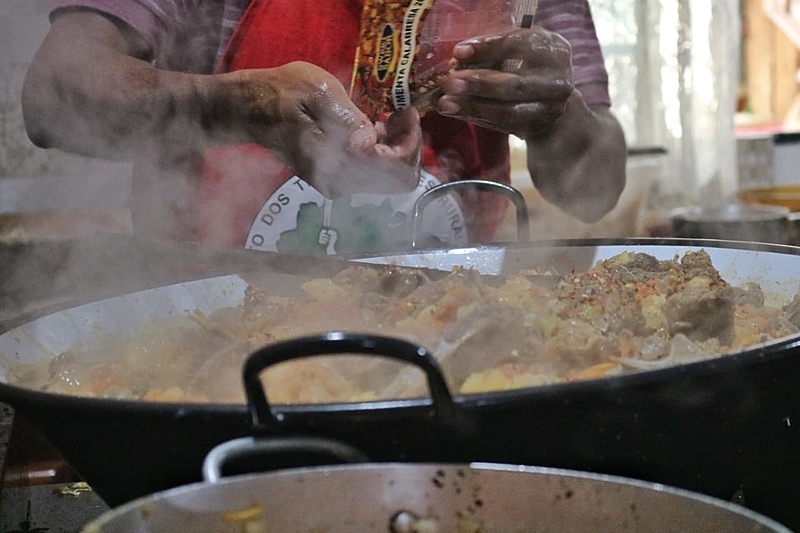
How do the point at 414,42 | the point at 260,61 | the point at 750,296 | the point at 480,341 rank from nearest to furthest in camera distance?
1. the point at 480,341
2. the point at 750,296
3. the point at 414,42
4. the point at 260,61

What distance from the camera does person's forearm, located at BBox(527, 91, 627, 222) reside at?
5.35 feet

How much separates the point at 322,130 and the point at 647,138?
275cm

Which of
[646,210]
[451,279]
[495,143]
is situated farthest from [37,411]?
[646,210]

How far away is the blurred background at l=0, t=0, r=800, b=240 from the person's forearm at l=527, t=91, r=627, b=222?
29.5 inches

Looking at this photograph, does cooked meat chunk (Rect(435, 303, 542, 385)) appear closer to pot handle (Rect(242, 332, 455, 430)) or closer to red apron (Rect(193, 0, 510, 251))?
pot handle (Rect(242, 332, 455, 430))

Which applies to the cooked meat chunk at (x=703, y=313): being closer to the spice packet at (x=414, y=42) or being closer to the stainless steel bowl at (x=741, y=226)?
the spice packet at (x=414, y=42)

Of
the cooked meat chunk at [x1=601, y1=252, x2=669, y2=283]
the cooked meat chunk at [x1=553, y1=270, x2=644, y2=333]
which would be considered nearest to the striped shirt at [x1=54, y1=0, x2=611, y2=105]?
the cooked meat chunk at [x1=601, y1=252, x2=669, y2=283]

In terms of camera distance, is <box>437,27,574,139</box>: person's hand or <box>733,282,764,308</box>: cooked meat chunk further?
<box>437,27,574,139</box>: person's hand

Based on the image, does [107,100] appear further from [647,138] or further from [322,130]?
[647,138]

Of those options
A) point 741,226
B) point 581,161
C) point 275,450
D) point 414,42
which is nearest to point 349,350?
point 275,450

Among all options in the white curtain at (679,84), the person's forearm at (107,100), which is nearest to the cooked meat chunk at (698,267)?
the person's forearm at (107,100)

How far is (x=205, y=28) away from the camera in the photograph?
1.57 metres

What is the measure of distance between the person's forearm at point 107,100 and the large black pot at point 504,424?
75cm

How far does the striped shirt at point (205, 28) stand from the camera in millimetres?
1423
